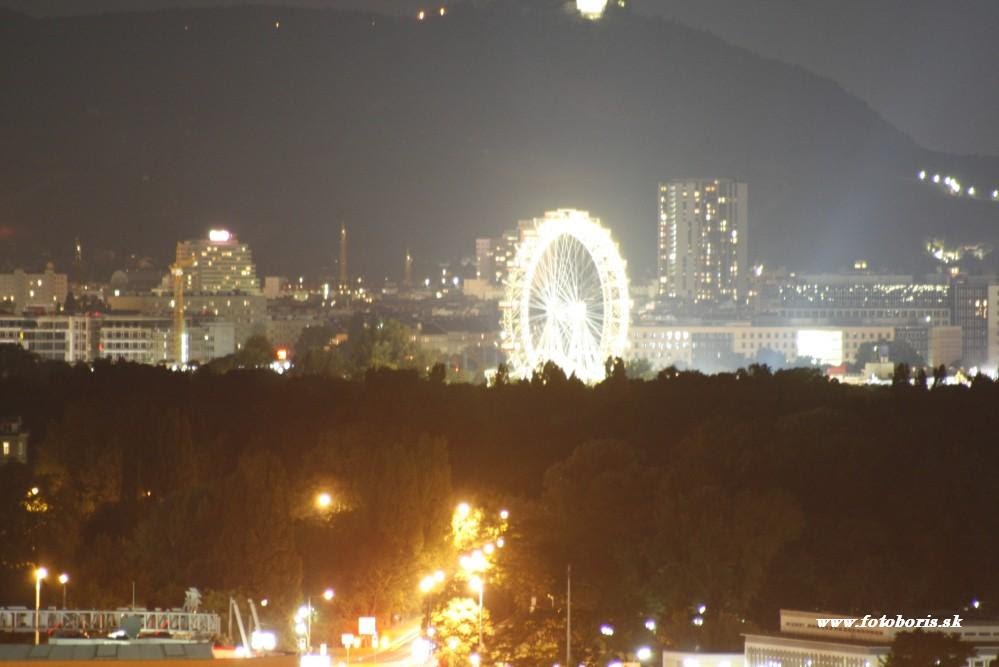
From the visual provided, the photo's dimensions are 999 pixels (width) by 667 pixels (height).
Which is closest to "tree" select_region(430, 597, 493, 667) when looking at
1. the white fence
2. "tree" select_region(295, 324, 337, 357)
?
the white fence

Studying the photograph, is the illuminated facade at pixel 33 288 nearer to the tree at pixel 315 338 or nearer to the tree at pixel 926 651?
the tree at pixel 315 338

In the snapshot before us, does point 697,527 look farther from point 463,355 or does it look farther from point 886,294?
point 886,294

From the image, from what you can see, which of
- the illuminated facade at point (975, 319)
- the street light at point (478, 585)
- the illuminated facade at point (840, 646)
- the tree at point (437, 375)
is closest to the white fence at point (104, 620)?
the street light at point (478, 585)

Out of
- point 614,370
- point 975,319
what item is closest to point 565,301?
point 614,370

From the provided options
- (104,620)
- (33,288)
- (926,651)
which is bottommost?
(926,651)

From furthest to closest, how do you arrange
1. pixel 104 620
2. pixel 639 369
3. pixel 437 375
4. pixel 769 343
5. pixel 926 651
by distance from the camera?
pixel 769 343
pixel 639 369
pixel 437 375
pixel 104 620
pixel 926 651

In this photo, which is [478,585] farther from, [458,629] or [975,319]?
[975,319]

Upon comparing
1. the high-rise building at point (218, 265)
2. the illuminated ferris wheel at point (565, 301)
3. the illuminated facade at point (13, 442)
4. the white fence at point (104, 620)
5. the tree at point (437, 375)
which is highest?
the high-rise building at point (218, 265)
